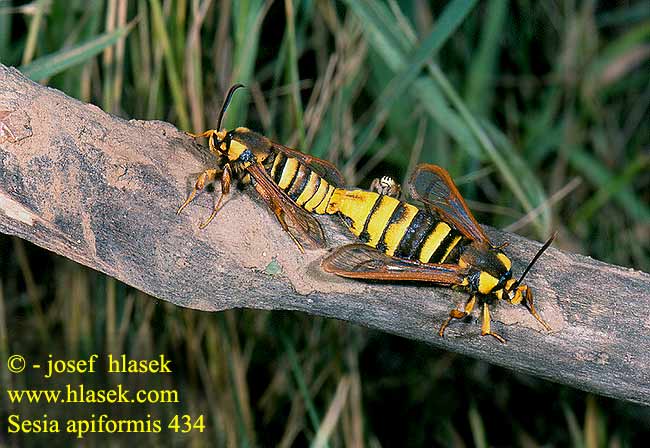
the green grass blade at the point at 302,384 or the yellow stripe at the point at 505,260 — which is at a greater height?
the green grass blade at the point at 302,384

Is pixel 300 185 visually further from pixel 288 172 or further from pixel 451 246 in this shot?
pixel 451 246

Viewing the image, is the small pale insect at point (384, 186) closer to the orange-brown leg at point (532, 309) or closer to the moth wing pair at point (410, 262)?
the moth wing pair at point (410, 262)

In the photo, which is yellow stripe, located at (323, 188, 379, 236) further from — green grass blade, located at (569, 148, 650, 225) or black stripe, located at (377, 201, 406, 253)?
green grass blade, located at (569, 148, 650, 225)

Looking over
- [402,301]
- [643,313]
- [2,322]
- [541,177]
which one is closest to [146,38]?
[2,322]

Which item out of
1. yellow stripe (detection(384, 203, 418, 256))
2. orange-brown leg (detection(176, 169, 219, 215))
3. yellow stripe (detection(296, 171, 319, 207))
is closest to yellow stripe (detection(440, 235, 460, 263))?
yellow stripe (detection(384, 203, 418, 256))

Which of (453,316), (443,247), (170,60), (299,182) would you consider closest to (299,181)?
(299,182)

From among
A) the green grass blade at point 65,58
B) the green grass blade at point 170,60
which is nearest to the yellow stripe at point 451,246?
the green grass blade at point 170,60
